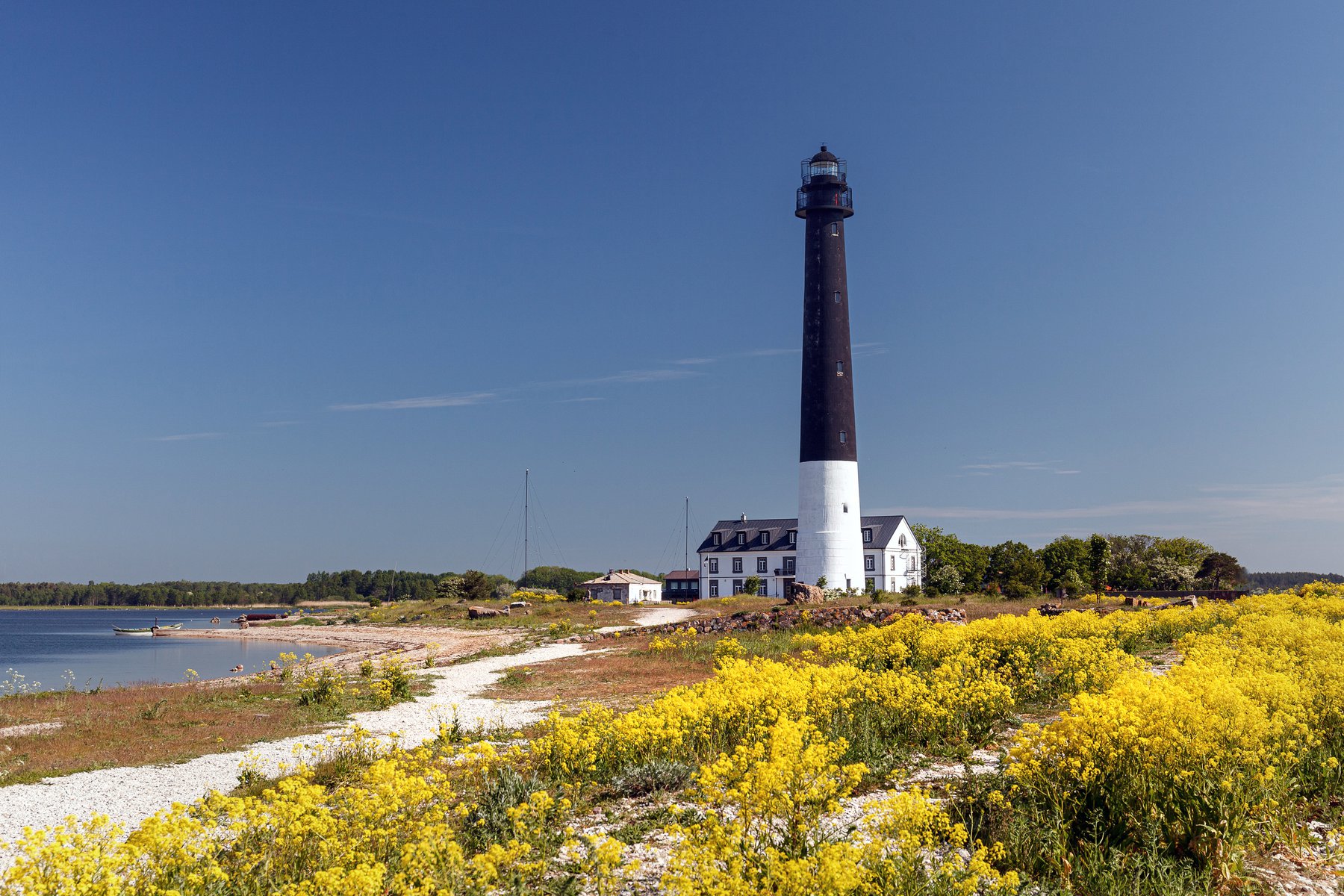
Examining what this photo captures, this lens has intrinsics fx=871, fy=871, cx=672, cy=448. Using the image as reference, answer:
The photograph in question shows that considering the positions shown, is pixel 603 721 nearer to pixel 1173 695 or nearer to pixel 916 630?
pixel 1173 695

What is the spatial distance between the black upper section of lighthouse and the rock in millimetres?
7271

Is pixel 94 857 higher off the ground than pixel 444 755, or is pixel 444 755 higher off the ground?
pixel 94 857

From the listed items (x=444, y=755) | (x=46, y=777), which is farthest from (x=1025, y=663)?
(x=46, y=777)

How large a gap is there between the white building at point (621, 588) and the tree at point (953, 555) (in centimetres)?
2540

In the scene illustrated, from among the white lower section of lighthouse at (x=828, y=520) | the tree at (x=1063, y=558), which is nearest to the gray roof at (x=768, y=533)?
the tree at (x=1063, y=558)

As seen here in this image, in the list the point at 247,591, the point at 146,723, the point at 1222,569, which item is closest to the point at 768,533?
the point at 1222,569

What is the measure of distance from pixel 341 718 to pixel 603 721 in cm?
836

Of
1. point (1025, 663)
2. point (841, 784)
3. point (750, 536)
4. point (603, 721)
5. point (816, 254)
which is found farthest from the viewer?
point (750, 536)

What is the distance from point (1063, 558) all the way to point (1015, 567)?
441cm

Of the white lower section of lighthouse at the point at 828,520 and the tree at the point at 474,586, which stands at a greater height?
the white lower section of lighthouse at the point at 828,520

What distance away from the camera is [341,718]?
652 inches

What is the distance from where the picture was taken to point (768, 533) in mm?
77312

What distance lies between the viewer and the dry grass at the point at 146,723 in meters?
13.2

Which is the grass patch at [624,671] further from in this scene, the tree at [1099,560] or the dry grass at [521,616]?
the tree at [1099,560]
